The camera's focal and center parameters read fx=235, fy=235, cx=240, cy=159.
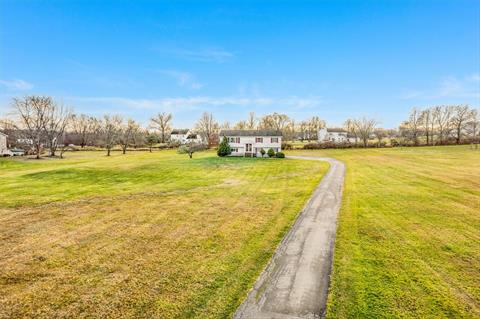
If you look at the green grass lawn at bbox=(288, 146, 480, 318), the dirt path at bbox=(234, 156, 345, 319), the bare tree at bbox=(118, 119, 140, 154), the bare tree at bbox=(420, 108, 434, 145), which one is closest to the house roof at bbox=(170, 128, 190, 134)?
the bare tree at bbox=(118, 119, 140, 154)

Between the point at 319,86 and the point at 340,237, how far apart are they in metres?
48.8

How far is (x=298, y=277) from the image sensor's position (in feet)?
23.8

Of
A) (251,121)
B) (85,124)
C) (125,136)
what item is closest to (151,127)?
(85,124)

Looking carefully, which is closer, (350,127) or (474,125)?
(474,125)

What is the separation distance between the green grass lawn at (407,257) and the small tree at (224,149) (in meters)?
35.2

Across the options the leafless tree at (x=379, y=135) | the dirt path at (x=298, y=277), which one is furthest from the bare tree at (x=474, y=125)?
the dirt path at (x=298, y=277)

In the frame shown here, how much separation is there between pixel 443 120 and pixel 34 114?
11899 cm

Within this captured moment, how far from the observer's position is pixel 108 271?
7.65 meters

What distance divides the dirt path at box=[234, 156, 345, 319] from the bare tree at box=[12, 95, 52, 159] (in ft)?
197

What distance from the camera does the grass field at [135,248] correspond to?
612cm

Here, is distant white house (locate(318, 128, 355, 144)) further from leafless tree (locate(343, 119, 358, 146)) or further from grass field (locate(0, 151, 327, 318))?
grass field (locate(0, 151, 327, 318))

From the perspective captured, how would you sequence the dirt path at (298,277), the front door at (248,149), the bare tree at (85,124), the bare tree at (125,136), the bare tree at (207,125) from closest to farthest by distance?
the dirt path at (298,277) → the front door at (248,149) → the bare tree at (125,136) → the bare tree at (85,124) → the bare tree at (207,125)

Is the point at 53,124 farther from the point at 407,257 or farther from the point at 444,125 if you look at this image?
the point at 444,125

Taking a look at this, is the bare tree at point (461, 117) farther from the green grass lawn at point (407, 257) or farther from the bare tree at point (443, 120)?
the green grass lawn at point (407, 257)
